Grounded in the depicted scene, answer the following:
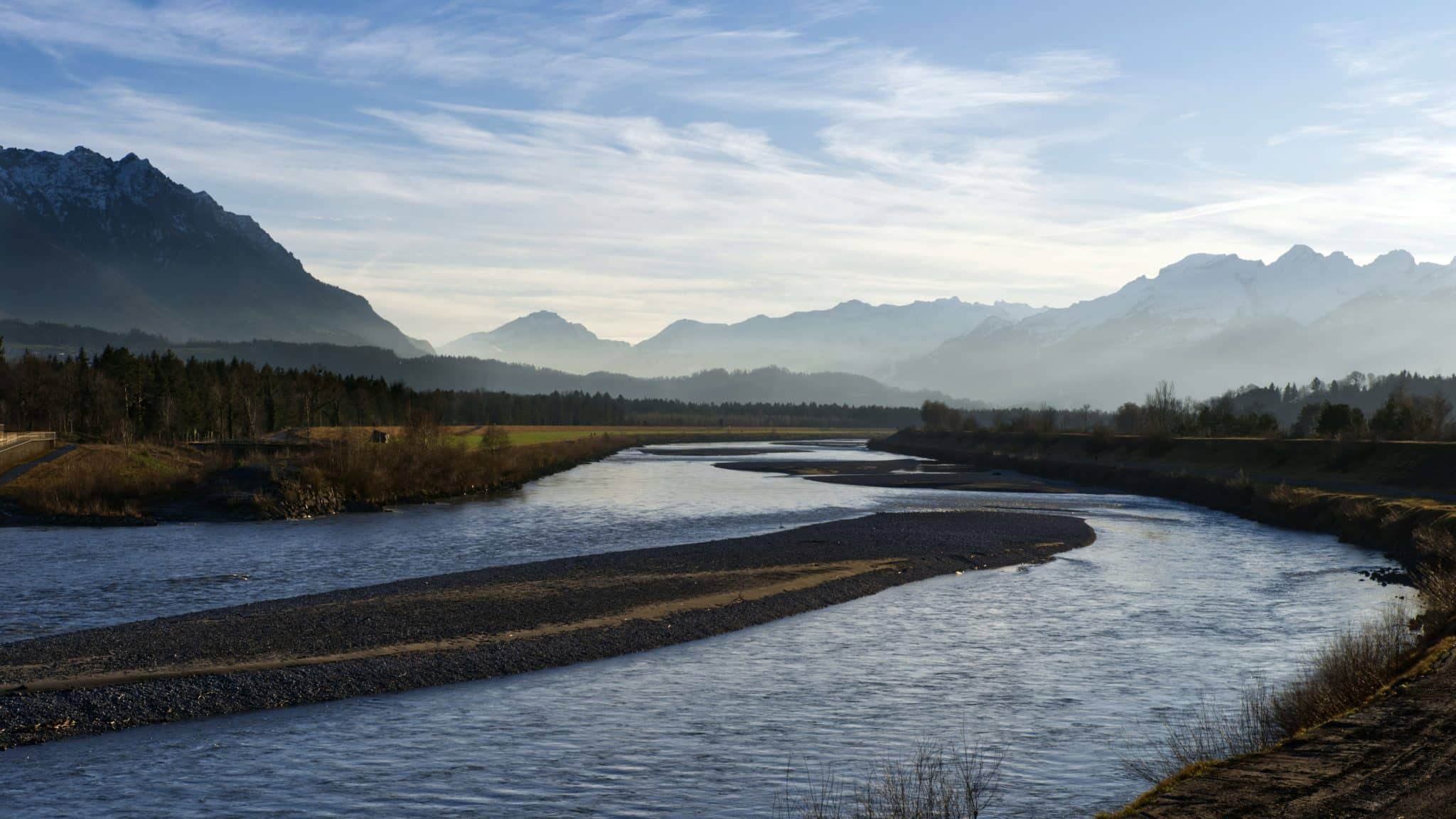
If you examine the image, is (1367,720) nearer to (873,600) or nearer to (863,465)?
(873,600)

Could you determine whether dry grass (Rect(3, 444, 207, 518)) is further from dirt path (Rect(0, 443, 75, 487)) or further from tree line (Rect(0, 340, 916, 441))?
tree line (Rect(0, 340, 916, 441))

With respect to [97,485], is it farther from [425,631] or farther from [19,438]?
[425,631]

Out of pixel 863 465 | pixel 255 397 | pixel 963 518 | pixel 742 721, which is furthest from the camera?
pixel 255 397

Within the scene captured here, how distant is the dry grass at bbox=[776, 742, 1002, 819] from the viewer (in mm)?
13992

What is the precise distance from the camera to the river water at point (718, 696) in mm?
15703

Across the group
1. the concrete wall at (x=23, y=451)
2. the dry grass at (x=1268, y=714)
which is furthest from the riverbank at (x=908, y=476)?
the dry grass at (x=1268, y=714)

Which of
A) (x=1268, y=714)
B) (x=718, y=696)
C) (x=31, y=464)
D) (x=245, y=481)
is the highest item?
(x=31, y=464)

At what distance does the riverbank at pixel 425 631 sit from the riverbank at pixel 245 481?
29.9m

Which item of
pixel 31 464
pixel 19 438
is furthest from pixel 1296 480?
pixel 19 438

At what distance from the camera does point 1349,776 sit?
12609 mm

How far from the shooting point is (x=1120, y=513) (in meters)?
64.4

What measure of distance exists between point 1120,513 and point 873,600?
37.2 metres

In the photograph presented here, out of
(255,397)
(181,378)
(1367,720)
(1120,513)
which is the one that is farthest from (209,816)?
(255,397)

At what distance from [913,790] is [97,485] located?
60619mm
